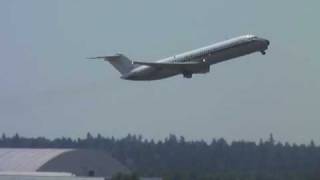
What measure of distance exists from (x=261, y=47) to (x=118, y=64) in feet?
50.9

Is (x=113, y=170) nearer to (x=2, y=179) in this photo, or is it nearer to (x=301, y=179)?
(x=301, y=179)

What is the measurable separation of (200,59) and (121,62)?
411 inches

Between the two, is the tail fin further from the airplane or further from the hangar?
the hangar

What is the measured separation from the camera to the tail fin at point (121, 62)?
4847 inches

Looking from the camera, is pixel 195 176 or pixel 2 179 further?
pixel 195 176

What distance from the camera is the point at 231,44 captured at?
11875cm

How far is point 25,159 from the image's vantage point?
7082 inches

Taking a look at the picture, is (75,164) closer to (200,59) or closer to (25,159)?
(25,159)

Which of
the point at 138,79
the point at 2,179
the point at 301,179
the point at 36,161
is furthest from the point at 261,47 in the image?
the point at 36,161

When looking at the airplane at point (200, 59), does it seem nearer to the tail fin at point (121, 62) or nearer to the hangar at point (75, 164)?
the tail fin at point (121, 62)

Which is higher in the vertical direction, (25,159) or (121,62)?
(121,62)

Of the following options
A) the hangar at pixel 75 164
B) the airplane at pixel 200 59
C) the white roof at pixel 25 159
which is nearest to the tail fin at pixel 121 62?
the airplane at pixel 200 59

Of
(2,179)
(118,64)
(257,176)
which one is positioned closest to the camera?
(118,64)

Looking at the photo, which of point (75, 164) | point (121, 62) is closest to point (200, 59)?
point (121, 62)
